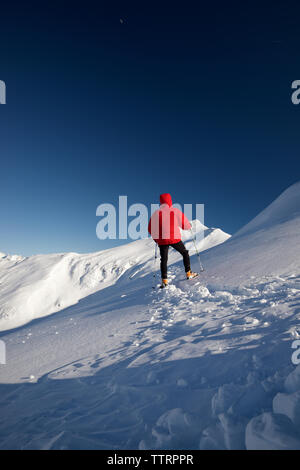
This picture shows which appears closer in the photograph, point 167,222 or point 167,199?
point 167,222

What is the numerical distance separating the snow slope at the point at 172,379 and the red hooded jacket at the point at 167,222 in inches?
87.7

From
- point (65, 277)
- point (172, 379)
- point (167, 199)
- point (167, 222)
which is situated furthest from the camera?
point (65, 277)

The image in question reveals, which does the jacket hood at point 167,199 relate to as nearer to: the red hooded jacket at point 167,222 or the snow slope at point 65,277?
the red hooded jacket at point 167,222

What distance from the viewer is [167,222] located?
22.9ft

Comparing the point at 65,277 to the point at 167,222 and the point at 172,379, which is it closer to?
the point at 167,222

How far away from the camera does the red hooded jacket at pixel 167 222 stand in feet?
22.9

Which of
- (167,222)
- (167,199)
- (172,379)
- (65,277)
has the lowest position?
(65,277)

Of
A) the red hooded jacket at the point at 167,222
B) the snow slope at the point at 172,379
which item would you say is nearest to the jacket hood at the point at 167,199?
the red hooded jacket at the point at 167,222

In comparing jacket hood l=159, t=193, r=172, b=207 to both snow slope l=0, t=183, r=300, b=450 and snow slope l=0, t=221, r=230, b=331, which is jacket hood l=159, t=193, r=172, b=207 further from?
snow slope l=0, t=221, r=230, b=331

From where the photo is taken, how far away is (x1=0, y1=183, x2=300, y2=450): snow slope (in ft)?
6.12

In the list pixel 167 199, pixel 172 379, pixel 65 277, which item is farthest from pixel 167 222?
pixel 65 277

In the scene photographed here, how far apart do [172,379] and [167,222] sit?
492 cm

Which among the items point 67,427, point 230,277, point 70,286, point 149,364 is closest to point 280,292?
point 230,277
